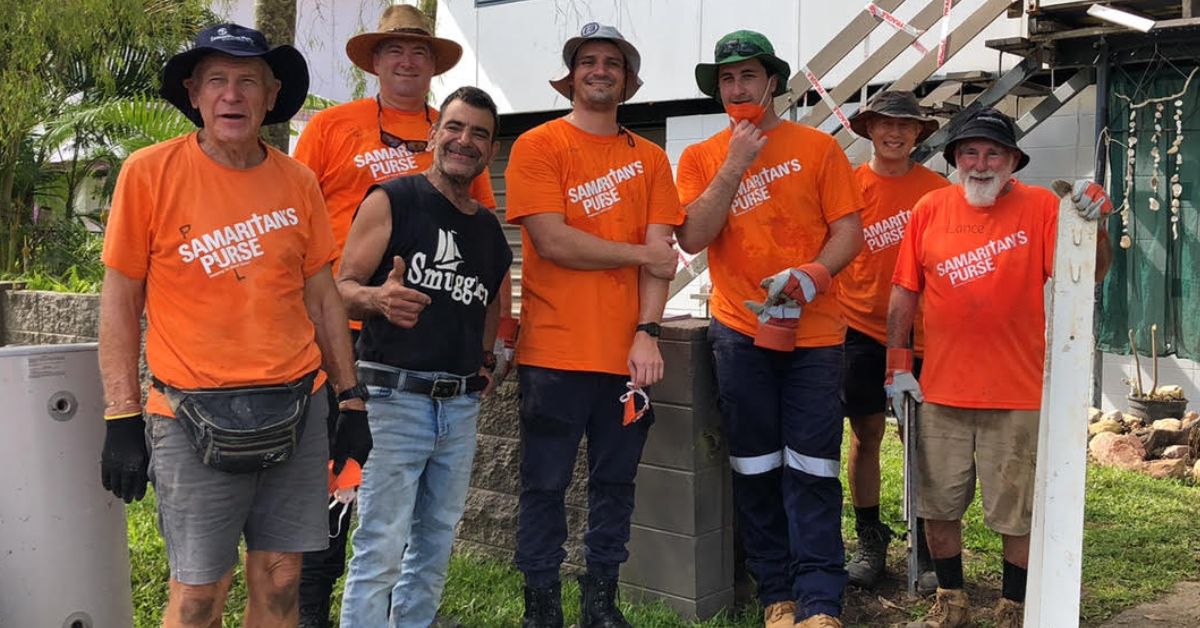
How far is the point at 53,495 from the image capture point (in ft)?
12.0

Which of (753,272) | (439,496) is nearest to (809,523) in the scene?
(753,272)

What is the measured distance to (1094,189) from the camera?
2768 millimetres

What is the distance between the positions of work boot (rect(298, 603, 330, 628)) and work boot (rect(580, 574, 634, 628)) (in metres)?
1.02

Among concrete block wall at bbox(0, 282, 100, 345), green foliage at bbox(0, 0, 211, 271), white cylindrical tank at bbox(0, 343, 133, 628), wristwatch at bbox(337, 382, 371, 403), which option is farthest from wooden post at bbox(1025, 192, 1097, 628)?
green foliage at bbox(0, 0, 211, 271)

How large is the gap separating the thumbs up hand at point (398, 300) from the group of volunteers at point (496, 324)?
1cm

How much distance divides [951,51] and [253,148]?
19.6 feet

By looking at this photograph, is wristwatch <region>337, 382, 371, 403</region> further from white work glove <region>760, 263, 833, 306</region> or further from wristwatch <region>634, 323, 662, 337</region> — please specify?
white work glove <region>760, 263, 833, 306</region>

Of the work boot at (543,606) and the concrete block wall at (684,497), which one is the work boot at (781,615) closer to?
the concrete block wall at (684,497)

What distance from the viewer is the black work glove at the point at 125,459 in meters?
3.02

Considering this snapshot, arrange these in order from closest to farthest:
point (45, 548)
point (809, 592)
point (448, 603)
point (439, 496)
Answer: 1. point (45, 548)
2. point (439, 496)
3. point (809, 592)
4. point (448, 603)

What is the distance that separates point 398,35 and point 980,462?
2.92 metres

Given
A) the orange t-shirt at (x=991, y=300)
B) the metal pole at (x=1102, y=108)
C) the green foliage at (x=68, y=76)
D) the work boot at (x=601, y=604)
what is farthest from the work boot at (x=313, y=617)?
the green foliage at (x=68, y=76)

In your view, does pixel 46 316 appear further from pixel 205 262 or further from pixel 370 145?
pixel 205 262

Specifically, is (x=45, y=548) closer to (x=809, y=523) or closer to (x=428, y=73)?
(x=428, y=73)
